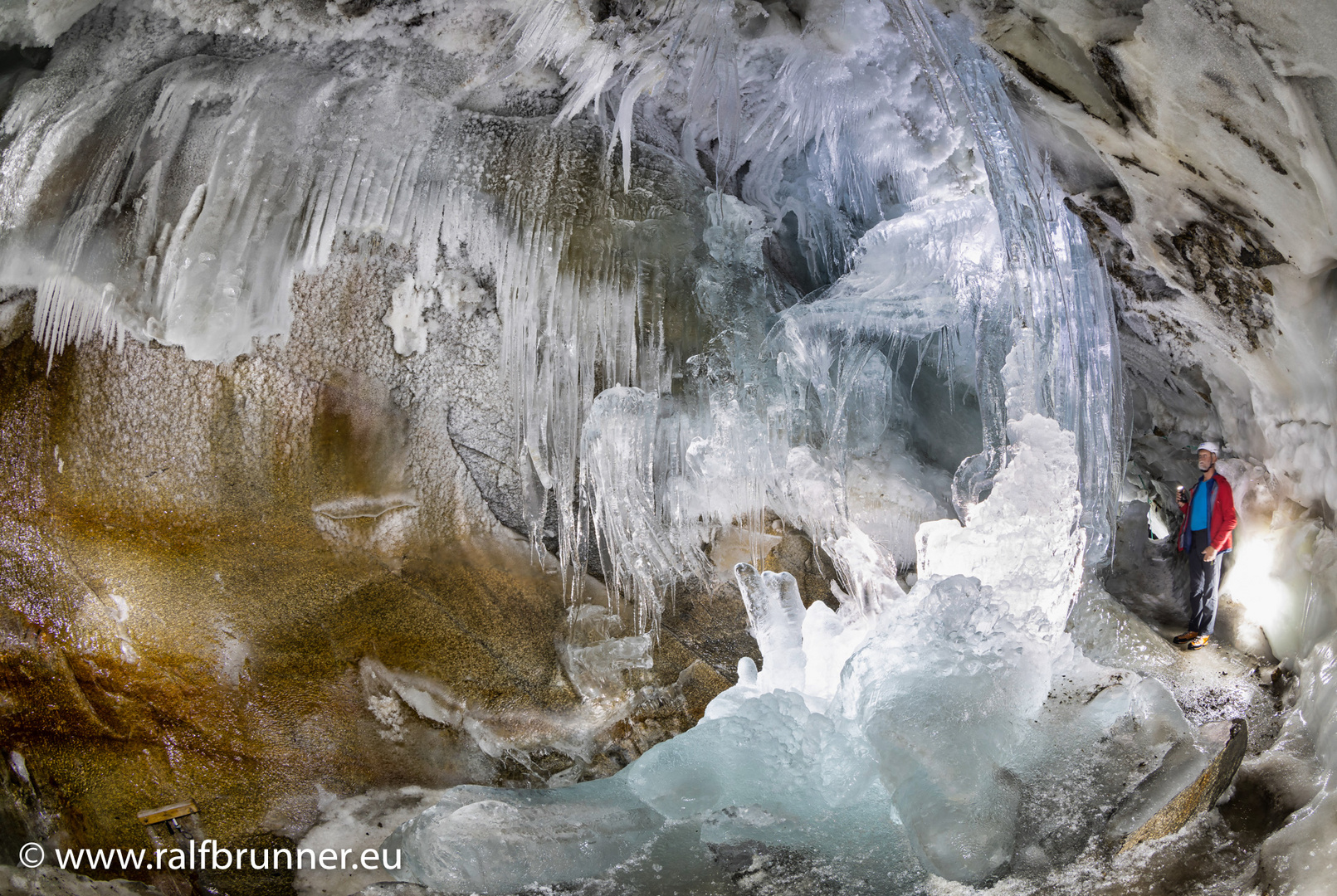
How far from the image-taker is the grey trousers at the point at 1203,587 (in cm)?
406

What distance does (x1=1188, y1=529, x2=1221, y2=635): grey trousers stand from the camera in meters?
4.06

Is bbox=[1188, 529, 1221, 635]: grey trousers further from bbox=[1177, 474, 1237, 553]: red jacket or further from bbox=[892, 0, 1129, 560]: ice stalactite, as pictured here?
bbox=[892, 0, 1129, 560]: ice stalactite

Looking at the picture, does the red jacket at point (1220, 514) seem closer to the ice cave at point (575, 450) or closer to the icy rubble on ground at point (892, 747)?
the ice cave at point (575, 450)

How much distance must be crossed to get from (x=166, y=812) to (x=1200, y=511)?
4391 millimetres

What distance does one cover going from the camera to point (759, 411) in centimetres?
393

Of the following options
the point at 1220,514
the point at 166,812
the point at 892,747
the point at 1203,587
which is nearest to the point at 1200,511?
the point at 1220,514

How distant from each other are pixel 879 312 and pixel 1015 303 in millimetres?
570

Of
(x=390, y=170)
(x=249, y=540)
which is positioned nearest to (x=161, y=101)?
(x=390, y=170)

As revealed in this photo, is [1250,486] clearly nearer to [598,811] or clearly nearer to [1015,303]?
[1015,303]

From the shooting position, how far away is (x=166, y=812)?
3398mm

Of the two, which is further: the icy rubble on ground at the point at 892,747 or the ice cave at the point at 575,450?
the ice cave at the point at 575,450

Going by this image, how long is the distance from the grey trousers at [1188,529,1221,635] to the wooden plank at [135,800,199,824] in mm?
4200

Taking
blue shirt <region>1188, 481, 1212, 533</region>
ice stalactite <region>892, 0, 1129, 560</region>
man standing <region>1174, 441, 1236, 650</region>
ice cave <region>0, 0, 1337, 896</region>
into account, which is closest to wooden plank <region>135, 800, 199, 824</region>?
ice cave <region>0, 0, 1337, 896</region>

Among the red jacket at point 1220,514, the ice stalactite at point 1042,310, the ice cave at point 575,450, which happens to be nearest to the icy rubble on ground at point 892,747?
the ice cave at point 575,450
